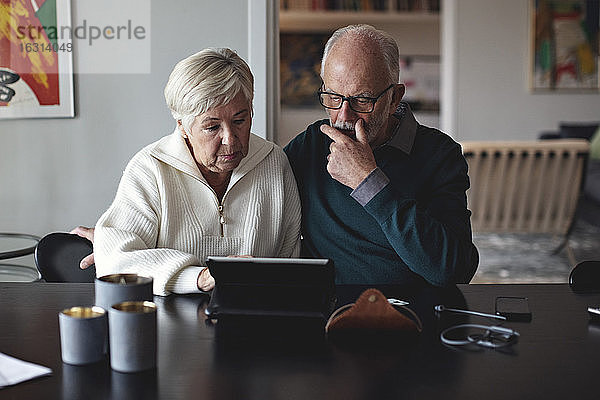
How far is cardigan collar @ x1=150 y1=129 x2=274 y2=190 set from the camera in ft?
6.14

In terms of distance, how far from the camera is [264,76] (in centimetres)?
254

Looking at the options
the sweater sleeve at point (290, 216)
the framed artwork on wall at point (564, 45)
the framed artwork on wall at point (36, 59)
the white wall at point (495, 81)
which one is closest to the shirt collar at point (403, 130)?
the sweater sleeve at point (290, 216)

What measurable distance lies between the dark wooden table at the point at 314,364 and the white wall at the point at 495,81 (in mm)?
6161

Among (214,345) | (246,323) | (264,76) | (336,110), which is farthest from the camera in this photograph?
(264,76)

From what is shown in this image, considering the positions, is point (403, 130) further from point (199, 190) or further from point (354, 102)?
point (199, 190)

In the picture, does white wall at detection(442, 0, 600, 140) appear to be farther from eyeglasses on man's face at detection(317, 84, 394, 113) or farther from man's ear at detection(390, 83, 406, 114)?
eyeglasses on man's face at detection(317, 84, 394, 113)

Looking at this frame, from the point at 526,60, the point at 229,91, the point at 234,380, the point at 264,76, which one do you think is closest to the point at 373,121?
the point at 229,91

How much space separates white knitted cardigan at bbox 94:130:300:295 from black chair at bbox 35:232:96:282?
7.4 inches

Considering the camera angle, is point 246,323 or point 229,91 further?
point 229,91

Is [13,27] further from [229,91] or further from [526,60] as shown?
[526,60]

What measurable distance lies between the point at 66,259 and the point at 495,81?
6.31m

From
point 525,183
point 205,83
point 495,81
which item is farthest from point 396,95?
point 495,81

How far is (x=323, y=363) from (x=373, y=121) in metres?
0.90

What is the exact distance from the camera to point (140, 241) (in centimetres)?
177
